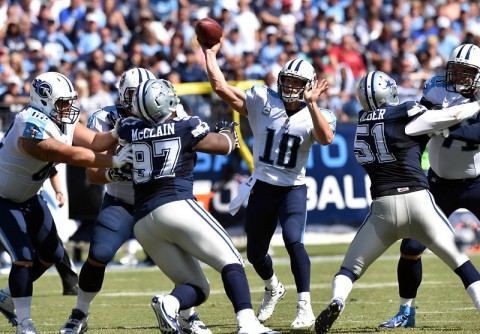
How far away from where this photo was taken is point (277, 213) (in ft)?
24.8

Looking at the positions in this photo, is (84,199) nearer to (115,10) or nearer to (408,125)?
(115,10)

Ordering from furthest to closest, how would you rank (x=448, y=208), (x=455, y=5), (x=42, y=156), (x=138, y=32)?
1. (x=455, y=5)
2. (x=138, y=32)
3. (x=448, y=208)
4. (x=42, y=156)

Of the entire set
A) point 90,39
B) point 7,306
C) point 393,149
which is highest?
point 393,149

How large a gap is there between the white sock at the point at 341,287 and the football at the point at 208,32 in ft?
7.12

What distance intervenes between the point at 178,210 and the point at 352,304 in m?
3.00

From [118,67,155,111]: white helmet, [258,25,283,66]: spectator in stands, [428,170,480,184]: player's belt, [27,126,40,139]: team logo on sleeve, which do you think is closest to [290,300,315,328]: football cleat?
[428,170,480,184]: player's belt

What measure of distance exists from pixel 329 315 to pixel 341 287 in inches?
11.0

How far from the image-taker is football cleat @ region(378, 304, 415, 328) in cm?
700

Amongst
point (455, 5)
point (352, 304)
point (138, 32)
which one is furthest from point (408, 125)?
point (455, 5)

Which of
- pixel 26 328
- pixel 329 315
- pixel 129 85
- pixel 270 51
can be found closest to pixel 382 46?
pixel 270 51

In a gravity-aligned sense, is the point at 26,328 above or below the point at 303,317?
above

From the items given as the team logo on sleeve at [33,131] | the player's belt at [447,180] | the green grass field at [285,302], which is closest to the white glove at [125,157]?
the team logo on sleeve at [33,131]

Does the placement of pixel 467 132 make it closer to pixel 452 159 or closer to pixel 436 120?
pixel 452 159

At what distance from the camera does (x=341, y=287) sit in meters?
6.48
